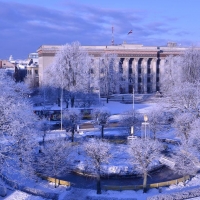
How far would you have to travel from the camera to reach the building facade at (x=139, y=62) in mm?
61250

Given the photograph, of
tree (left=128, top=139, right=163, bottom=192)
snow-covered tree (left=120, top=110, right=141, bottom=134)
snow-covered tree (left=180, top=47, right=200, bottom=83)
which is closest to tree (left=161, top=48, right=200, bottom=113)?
snow-covered tree (left=180, top=47, right=200, bottom=83)

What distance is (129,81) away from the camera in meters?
62.4

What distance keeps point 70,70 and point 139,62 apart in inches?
1002

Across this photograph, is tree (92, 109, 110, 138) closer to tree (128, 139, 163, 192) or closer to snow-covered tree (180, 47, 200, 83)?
tree (128, 139, 163, 192)

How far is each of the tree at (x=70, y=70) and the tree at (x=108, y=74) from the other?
8.17 m

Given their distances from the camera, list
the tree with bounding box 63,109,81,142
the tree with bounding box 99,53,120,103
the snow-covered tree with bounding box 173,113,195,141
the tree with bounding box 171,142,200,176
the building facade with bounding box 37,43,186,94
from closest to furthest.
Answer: the tree with bounding box 171,142,200,176 → the snow-covered tree with bounding box 173,113,195,141 → the tree with bounding box 63,109,81,142 → the tree with bounding box 99,53,120,103 → the building facade with bounding box 37,43,186,94

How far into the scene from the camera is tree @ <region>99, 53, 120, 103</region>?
5094cm

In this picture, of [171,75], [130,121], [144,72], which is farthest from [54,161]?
[144,72]

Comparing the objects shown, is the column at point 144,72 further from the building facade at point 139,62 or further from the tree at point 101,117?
the tree at point 101,117

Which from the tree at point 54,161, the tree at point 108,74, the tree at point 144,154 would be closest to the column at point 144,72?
the tree at point 108,74

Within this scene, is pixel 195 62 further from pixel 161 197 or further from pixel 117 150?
pixel 161 197

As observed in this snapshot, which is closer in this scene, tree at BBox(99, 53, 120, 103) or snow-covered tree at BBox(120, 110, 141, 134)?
snow-covered tree at BBox(120, 110, 141, 134)

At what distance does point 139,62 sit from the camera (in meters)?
64.5

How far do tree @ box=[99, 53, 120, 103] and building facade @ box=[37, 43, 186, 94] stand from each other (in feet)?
21.6
